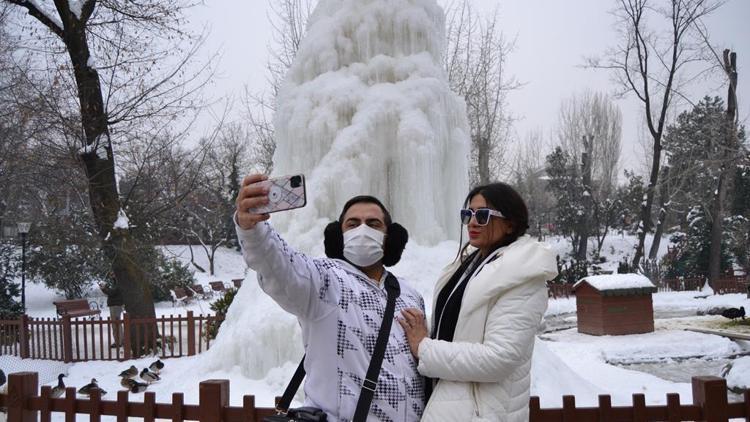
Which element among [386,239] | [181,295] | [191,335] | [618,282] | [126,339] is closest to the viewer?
[386,239]

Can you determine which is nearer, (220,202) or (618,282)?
(618,282)

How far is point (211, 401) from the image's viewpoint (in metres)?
3.43

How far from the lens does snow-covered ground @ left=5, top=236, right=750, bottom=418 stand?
7.18 m

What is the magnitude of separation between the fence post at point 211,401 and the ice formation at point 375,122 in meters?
4.64

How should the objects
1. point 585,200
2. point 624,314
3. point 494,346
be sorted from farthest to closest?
point 585,200
point 624,314
point 494,346

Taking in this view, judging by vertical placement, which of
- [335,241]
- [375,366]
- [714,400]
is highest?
[335,241]

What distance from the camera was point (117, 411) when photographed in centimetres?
384

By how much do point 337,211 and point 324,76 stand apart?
2.17 metres

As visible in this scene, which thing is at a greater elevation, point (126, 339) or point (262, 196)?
point (262, 196)

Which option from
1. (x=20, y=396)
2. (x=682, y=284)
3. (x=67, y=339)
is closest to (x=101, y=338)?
(x=67, y=339)

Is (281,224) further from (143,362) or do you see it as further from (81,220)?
(81,220)

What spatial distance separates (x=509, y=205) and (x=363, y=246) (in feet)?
2.07

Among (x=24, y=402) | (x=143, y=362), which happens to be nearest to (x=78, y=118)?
(x=143, y=362)

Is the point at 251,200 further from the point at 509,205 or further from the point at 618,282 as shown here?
the point at 618,282
